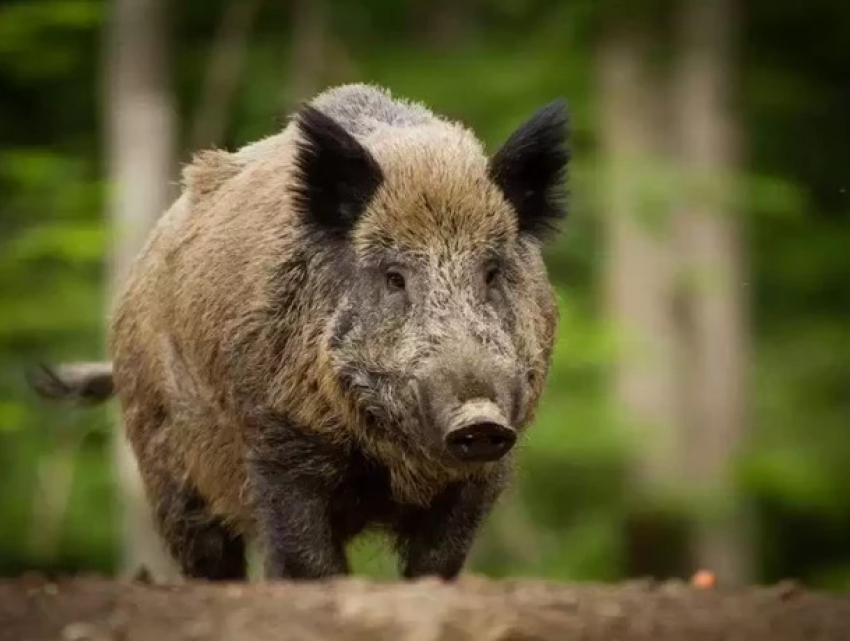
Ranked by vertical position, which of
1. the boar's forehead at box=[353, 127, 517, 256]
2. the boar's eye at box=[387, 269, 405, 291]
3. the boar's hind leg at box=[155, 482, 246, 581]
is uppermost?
the boar's forehead at box=[353, 127, 517, 256]

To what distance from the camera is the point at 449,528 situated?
670 centimetres

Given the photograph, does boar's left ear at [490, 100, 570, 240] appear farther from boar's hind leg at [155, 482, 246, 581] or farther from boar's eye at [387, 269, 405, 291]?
boar's hind leg at [155, 482, 246, 581]

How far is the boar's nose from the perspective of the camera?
5.58 m

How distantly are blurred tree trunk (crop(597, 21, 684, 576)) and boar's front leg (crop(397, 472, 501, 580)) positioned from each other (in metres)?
7.31

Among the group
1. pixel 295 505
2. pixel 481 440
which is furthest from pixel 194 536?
pixel 481 440

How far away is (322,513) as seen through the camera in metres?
6.54

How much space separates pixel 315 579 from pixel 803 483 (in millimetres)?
8788

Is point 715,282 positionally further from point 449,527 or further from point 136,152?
point 449,527

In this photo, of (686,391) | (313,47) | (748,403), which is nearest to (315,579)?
(313,47)

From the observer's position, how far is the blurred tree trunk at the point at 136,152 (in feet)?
39.6

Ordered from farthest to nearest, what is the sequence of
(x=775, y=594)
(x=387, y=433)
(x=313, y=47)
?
(x=313, y=47) < (x=387, y=433) < (x=775, y=594)

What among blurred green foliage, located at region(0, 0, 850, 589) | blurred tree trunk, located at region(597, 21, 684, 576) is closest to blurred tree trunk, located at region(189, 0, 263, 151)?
blurred green foliage, located at region(0, 0, 850, 589)

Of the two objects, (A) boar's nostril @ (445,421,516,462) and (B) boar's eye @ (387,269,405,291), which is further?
(B) boar's eye @ (387,269,405,291)

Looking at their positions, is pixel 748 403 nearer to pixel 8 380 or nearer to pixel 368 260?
pixel 8 380
